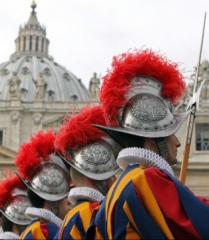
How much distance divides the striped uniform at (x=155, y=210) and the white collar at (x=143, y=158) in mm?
171

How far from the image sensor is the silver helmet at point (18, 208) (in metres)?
7.70

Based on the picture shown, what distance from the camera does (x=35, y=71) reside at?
290 ft

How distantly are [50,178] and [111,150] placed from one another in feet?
3.80

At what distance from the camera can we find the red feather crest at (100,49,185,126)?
3.91 m

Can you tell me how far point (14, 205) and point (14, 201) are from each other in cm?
5

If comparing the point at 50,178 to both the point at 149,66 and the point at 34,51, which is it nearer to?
the point at 149,66

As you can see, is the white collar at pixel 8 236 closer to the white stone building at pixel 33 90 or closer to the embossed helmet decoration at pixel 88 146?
the embossed helmet decoration at pixel 88 146

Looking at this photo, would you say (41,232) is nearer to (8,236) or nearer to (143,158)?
(8,236)

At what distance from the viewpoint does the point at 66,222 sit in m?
4.60

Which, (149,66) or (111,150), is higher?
(149,66)

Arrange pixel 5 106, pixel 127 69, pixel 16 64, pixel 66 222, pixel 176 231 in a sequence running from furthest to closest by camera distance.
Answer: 1. pixel 16 64
2. pixel 5 106
3. pixel 66 222
4. pixel 127 69
5. pixel 176 231

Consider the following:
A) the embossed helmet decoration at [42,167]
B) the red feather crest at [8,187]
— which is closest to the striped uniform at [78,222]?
the embossed helmet decoration at [42,167]

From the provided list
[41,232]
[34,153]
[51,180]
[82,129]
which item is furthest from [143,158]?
[34,153]

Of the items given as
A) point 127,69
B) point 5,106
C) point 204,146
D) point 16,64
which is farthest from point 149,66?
point 16,64
